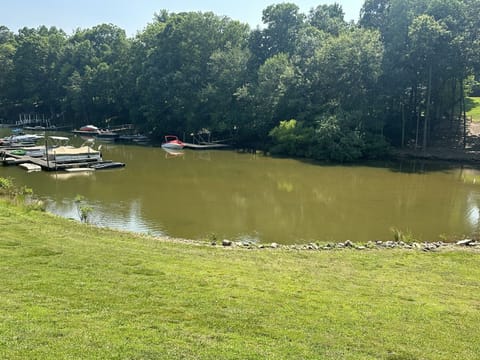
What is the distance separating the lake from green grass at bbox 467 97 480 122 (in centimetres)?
1366

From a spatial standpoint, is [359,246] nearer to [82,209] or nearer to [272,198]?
[272,198]

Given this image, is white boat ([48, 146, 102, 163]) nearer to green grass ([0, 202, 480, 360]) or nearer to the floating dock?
→ the floating dock

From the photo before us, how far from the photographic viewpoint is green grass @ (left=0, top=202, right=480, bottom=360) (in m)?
6.27

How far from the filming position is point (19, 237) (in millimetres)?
11617

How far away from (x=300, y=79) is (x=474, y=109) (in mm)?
20121

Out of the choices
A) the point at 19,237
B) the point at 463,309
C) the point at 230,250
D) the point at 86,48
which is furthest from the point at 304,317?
the point at 86,48

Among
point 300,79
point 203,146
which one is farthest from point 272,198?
point 203,146

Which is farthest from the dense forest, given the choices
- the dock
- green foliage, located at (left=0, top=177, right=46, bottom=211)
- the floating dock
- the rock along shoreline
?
green foliage, located at (left=0, top=177, right=46, bottom=211)

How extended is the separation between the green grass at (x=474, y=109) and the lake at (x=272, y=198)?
1366cm

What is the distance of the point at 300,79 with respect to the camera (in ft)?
146

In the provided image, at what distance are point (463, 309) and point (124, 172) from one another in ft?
90.7

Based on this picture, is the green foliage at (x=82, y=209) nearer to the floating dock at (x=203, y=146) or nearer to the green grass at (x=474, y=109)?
the floating dock at (x=203, y=146)

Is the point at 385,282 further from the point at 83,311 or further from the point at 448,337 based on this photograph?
the point at 83,311

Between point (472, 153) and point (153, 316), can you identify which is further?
point (472, 153)
